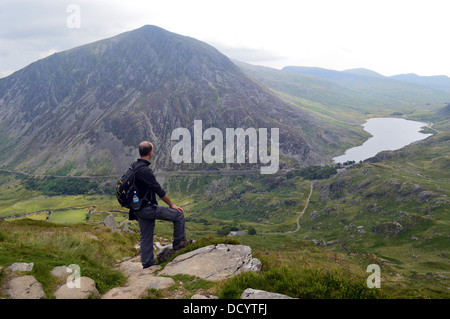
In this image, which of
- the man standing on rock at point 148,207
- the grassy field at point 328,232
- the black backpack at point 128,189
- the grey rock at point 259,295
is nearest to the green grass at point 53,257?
the grassy field at point 328,232

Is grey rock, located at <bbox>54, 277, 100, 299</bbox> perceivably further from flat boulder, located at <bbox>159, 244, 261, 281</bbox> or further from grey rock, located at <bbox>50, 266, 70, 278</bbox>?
flat boulder, located at <bbox>159, 244, 261, 281</bbox>

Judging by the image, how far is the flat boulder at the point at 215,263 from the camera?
36.2 ft

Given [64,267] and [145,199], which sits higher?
[145,199]

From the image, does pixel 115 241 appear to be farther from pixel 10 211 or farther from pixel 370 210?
pixel 10 211

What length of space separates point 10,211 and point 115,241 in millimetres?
242494

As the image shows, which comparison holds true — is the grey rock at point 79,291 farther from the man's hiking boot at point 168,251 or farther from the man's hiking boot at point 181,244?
the man's hiking boot at point 181,244

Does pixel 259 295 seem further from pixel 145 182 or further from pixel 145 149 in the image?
pixel 145 149

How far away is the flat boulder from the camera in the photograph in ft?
36.2

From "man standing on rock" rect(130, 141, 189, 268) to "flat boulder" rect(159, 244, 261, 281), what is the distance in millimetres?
1601

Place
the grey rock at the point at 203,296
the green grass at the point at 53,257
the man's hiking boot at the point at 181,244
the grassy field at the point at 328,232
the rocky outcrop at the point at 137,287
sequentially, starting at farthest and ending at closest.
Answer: the man's hiking boot at the point at 181,244 < the grassy field at the point at 328,232 < the green grass at the point at 53,257 < the rocky outcrop at the point at 137,287 < the grey rock at the point at 203,296

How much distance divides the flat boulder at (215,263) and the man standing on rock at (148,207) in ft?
5.25

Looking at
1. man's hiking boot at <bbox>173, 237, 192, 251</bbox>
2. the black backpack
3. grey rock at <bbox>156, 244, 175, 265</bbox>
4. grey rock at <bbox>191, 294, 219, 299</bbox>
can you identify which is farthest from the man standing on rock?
grey rock at <bbox>191, 294, 219, 299</bbox>
